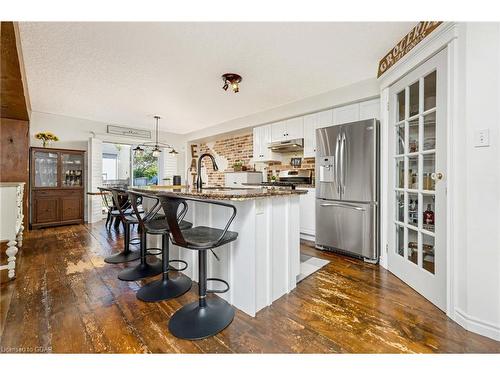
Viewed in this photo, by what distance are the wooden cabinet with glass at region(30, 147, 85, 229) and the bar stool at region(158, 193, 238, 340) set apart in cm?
450

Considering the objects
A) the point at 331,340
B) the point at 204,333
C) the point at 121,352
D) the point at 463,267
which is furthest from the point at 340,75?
the point at 121,352

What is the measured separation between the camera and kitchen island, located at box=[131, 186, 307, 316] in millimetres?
1651

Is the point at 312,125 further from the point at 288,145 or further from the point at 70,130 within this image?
the point at 70,130

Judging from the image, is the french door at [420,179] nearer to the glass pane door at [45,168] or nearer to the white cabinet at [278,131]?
the white cabinet at [278,131]

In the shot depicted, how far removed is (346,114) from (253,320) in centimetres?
302

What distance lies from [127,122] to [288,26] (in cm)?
475

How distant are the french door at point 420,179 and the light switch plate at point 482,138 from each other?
0.22m

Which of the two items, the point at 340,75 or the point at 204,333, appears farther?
the point at 340,75

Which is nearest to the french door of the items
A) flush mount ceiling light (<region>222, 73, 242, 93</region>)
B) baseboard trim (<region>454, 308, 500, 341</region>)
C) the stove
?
baseboard trim (<region>454, 308, 500, 341</region>)

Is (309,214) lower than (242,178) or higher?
lower

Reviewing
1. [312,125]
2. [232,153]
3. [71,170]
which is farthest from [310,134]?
[71,170]

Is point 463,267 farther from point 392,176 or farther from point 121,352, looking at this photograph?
point 121,352

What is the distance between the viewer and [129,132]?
575 centimetres
